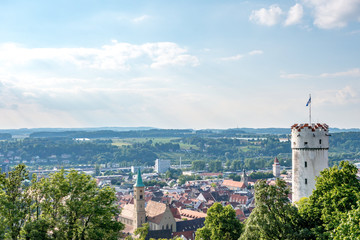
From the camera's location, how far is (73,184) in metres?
31.3

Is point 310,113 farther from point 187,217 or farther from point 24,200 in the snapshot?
point 187,217

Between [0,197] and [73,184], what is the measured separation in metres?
5.26

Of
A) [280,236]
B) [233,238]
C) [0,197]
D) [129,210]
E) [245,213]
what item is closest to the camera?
[0,197]

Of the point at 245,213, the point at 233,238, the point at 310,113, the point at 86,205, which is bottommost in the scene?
the point at 245,213

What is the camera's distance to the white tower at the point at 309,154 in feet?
116

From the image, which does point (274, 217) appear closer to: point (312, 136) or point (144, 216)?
point (312, 136)

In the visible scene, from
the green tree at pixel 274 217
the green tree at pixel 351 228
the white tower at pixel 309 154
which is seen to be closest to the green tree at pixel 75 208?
the green tree at pixel 274 217

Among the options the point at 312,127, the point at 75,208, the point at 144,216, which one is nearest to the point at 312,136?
the point at 312,127

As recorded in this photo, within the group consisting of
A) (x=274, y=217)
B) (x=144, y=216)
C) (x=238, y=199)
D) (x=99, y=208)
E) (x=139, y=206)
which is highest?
(x=99, y=208)

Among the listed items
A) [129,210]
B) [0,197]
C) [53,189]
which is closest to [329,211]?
[53,189]

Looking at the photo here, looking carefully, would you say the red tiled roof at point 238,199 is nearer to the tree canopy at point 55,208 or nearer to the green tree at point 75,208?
the tree canopy at point 55,208

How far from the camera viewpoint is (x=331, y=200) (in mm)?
30125

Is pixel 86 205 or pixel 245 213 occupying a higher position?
pixel 86 205

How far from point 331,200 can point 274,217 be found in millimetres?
3979
